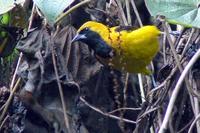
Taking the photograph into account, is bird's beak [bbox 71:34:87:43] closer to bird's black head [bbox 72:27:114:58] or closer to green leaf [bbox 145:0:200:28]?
bird's black head [bbox 72:27:114:58]

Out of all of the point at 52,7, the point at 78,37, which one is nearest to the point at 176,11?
the point at 52,7

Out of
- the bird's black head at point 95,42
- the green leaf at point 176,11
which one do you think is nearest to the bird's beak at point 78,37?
the bird's black head at point 95,42

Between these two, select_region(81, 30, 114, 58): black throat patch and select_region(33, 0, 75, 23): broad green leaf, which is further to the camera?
select_region(81, 30, 114, 58): black throat patch

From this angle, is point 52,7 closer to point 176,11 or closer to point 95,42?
point 176,11

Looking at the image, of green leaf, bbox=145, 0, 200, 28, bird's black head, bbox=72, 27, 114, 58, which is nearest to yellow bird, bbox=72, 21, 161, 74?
bird's black head, bbox=72, 27, 114, 58

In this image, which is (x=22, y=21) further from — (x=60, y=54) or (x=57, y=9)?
(x=57, y=9)

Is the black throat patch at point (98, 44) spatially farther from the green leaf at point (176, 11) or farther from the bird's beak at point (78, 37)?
the green leaf at point (176, 11)
